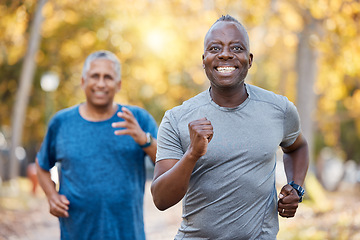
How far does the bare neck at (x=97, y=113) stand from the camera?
15.4 feet

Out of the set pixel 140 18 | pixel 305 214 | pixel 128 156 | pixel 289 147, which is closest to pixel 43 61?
pixel 140 18

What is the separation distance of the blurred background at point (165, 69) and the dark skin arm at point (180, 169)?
4.43 meters

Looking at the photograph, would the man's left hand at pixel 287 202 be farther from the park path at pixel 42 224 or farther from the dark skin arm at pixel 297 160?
the park path at pixel 42 224

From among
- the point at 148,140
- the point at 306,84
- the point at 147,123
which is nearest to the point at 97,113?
the point at 147,123

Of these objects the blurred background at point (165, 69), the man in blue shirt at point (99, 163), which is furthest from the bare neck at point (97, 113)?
the blurred background at point (165, 69)

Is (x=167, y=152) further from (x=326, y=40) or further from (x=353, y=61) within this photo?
(x=326, y=40)

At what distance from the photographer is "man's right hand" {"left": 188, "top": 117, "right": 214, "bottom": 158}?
253cm

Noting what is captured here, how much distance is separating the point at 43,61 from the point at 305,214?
11.5m

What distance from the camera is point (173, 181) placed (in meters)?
2.64

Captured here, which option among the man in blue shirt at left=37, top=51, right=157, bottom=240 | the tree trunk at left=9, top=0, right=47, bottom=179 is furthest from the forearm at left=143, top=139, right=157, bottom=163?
the tree trunk at left=9, top=0, right=47, bottom=179

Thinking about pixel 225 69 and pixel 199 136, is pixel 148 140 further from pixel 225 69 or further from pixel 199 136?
pixel 199 136

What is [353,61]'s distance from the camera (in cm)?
741

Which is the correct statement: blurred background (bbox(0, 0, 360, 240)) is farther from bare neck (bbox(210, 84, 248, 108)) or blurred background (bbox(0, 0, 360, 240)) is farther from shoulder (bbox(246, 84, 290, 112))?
bare neck (bbox(210, 84, 248, 108))

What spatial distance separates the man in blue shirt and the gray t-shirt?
1.48 meters
